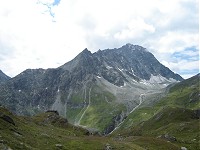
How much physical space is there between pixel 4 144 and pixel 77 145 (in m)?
23.1

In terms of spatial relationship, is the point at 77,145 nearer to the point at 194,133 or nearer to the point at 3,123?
the point at 3,123

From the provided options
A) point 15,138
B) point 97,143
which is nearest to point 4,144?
point 15,138

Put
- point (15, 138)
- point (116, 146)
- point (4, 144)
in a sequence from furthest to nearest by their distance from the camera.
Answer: point (116, 146), point (15, 138), point (4, 144)

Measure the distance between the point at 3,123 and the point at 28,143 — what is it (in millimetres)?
9478

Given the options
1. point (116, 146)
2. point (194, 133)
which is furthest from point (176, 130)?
point (116, 146)

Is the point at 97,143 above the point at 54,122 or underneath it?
underneath

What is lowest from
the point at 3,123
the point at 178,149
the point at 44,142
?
the point at 178,149

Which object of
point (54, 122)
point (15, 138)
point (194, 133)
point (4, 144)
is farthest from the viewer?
point (54, 122)

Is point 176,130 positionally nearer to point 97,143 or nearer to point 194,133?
point 194,133

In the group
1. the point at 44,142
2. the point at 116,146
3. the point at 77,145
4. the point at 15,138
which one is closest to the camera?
the point at 15,138

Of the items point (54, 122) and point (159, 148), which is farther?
point (54, 122)

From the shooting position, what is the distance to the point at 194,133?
139m

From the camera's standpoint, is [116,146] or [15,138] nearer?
[15,138]

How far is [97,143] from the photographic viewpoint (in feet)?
258
